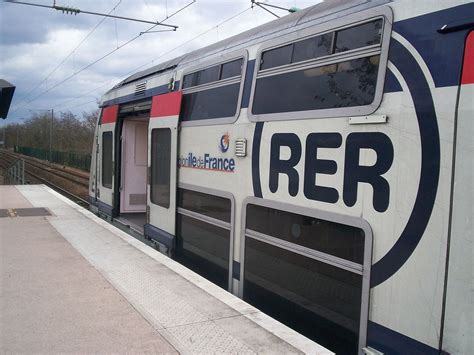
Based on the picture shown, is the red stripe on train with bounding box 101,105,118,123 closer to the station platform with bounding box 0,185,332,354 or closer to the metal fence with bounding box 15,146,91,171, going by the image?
the station platform with bounding box 0,185,332,354

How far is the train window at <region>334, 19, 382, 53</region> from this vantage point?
9.43ft

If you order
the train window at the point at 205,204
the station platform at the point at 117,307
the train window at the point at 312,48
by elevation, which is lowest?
the station platform at the point at 117,307

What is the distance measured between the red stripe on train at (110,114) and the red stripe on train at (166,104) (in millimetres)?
2174

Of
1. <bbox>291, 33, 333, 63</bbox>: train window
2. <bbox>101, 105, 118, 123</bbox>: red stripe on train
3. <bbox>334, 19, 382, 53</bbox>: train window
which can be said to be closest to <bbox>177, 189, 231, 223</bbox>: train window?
<bbox>291, 33, 333, 63</bbox>: train window

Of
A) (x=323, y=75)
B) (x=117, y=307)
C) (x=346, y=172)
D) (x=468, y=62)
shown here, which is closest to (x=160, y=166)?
(x=117, y=307)

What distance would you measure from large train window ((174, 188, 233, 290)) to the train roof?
159cm

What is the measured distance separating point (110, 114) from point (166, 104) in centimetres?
317

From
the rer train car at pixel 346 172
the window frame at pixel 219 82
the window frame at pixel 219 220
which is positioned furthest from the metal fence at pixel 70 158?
the rer train car at pixel 346 172

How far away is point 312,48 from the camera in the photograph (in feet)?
11.2

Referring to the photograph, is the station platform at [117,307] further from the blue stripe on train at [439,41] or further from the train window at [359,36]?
the train window at [359,36]

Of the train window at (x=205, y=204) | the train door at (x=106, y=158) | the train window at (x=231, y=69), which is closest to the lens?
the train window at (x=231, y=69)

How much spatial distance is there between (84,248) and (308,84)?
160 inches

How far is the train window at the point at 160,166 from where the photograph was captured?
5.87m

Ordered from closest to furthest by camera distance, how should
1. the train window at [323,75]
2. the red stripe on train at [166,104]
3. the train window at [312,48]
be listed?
1. the train window at [323,75]
2. the train window at [312,48]
3. the red stripe on train at [166,104]
